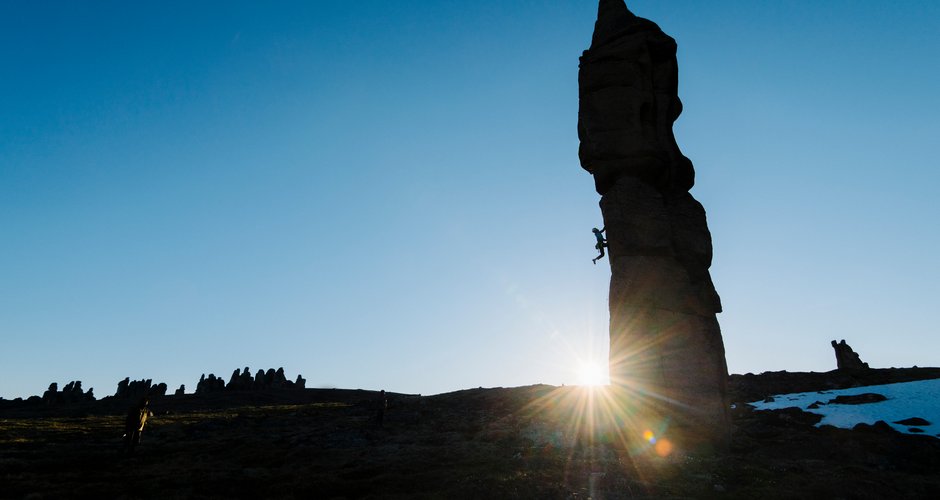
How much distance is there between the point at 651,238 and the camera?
24.9 meters

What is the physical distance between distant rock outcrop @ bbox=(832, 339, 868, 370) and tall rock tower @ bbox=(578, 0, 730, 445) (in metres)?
48.5

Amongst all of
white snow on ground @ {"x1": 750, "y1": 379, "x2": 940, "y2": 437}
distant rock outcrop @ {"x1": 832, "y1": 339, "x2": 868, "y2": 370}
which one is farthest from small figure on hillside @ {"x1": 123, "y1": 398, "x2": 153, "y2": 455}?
distant rock outcrop @ {"x1": 832, "y1": 339, "x2": 868, "y2": 370}

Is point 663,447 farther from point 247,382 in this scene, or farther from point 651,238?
point 247,382

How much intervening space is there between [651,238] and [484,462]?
42.9 feet

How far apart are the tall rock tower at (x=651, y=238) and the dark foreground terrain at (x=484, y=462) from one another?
1949 millimetres

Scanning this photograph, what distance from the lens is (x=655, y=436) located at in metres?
22.2

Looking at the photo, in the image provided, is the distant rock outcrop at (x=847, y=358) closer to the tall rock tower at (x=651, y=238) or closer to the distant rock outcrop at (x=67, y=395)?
the tall rock tower at (x=651, y=238)

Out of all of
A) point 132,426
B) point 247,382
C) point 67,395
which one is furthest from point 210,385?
point 132,426

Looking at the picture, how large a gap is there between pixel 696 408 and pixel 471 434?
12771 millimetres

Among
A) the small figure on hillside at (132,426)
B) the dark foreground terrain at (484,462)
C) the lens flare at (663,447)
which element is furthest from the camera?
the small figure on hillside at (132,426)

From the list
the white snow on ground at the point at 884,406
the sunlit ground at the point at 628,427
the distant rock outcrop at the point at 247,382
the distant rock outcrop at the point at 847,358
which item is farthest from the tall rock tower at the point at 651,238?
the distant rock outcrop at the point at 247,382

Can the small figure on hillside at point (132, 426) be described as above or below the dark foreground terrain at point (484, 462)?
above

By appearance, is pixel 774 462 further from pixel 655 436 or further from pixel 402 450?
pixel 402 450

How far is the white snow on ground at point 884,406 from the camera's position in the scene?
89.7 ft
